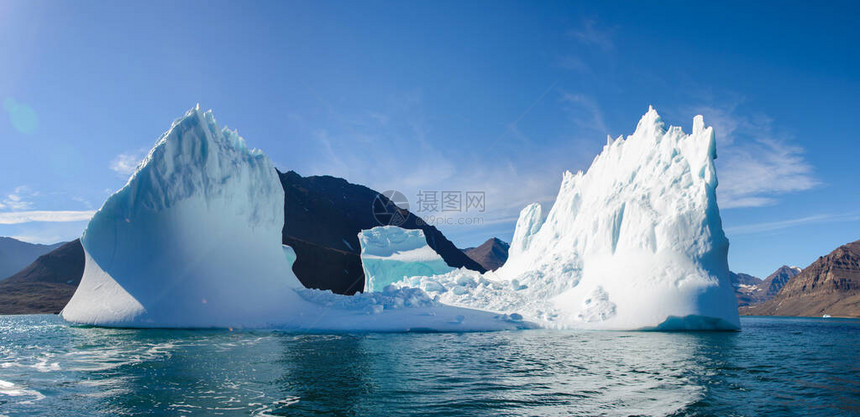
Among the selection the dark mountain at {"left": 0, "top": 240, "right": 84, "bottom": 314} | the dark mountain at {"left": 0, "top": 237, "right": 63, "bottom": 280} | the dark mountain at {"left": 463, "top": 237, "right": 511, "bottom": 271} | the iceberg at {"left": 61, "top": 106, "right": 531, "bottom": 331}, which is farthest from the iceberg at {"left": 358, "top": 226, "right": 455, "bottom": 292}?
the dark mountain at {"left": 0, "top": 237, "right": 63, "bottom": 280}

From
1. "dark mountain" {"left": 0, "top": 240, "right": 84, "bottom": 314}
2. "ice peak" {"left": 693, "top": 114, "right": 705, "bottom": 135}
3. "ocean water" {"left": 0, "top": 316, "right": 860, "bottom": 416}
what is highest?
"ice peak" {"left": 693, "top": 114, "right": 705, "bottom": 135}

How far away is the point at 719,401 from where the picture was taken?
672 cm

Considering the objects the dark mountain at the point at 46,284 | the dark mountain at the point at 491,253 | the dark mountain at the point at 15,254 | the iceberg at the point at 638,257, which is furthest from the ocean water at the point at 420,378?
the dark mountain at the point at 15,254

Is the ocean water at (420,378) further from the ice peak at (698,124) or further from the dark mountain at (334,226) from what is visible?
the dark mountain at (334,226)

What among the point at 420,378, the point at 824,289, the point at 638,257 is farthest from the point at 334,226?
the point at 824,289

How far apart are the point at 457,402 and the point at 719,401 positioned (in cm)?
400

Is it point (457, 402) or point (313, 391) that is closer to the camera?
point (457, 402)

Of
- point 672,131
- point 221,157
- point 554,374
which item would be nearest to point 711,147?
point 672,131

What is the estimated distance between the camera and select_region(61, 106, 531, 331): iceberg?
54.3 feet

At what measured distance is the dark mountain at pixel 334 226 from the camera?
6091cm

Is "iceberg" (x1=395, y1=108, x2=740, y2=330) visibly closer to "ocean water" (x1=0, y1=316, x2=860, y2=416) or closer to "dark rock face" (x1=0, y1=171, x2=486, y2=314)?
"ocean water" (x1=0, y1=316, x2=860, y2=416)

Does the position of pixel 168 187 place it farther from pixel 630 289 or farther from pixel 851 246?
pixel 851 246

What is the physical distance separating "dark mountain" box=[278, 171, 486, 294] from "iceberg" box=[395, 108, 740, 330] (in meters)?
38.5

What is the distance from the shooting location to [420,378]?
8117 millimetres
